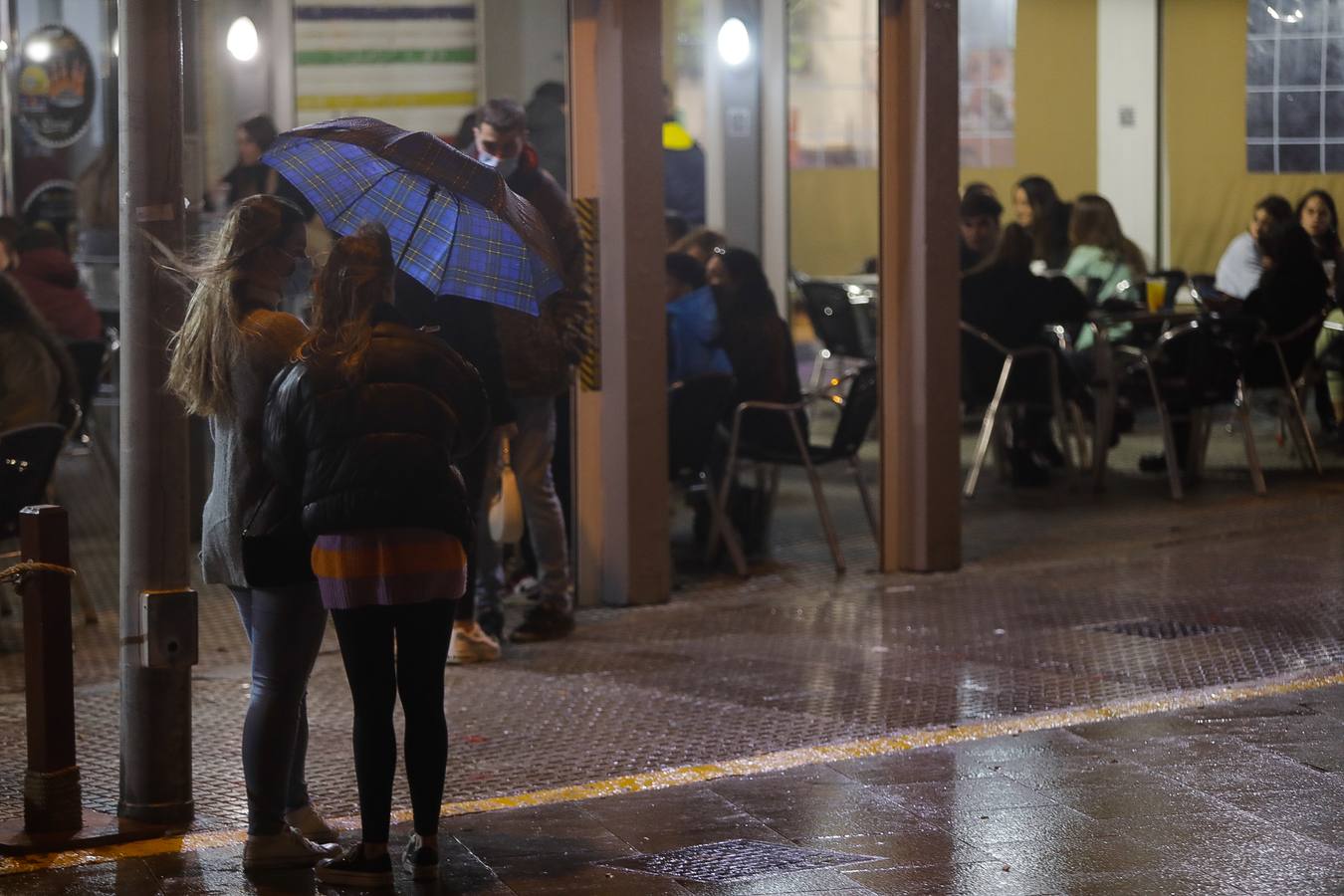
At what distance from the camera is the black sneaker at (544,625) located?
815 centimetres

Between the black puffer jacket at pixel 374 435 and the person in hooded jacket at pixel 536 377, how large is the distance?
253 centimetres

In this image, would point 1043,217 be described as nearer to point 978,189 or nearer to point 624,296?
point 978,189

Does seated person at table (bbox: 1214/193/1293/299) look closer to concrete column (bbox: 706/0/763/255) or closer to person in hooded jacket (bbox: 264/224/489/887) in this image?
concrete column (bbox: 706/0/763/255)

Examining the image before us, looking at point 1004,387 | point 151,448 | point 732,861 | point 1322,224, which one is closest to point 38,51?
point 1004,387

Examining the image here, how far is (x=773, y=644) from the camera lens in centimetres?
805

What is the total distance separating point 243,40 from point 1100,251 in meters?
5.67

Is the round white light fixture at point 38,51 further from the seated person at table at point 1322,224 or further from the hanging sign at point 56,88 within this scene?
the seated person at table at point 1322,224

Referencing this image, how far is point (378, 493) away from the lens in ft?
15.7

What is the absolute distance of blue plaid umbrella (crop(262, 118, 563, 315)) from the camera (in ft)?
17.3

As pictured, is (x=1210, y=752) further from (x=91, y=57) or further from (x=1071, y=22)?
(x=91, y=57)

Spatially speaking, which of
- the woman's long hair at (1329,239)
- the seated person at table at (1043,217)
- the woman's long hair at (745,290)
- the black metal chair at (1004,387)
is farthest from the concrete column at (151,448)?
the woman's long hair at (1329,239)

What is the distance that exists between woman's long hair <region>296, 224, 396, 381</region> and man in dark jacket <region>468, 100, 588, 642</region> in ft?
8.19

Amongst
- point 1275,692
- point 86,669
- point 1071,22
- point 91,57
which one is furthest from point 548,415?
point 91,57

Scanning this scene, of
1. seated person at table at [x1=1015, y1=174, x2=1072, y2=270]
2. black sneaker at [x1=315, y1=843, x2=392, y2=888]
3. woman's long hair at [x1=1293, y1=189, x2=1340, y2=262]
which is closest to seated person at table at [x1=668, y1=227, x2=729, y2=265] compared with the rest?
seated person at table at [x1=1015, y1=174, x2=1072, y2=270]
